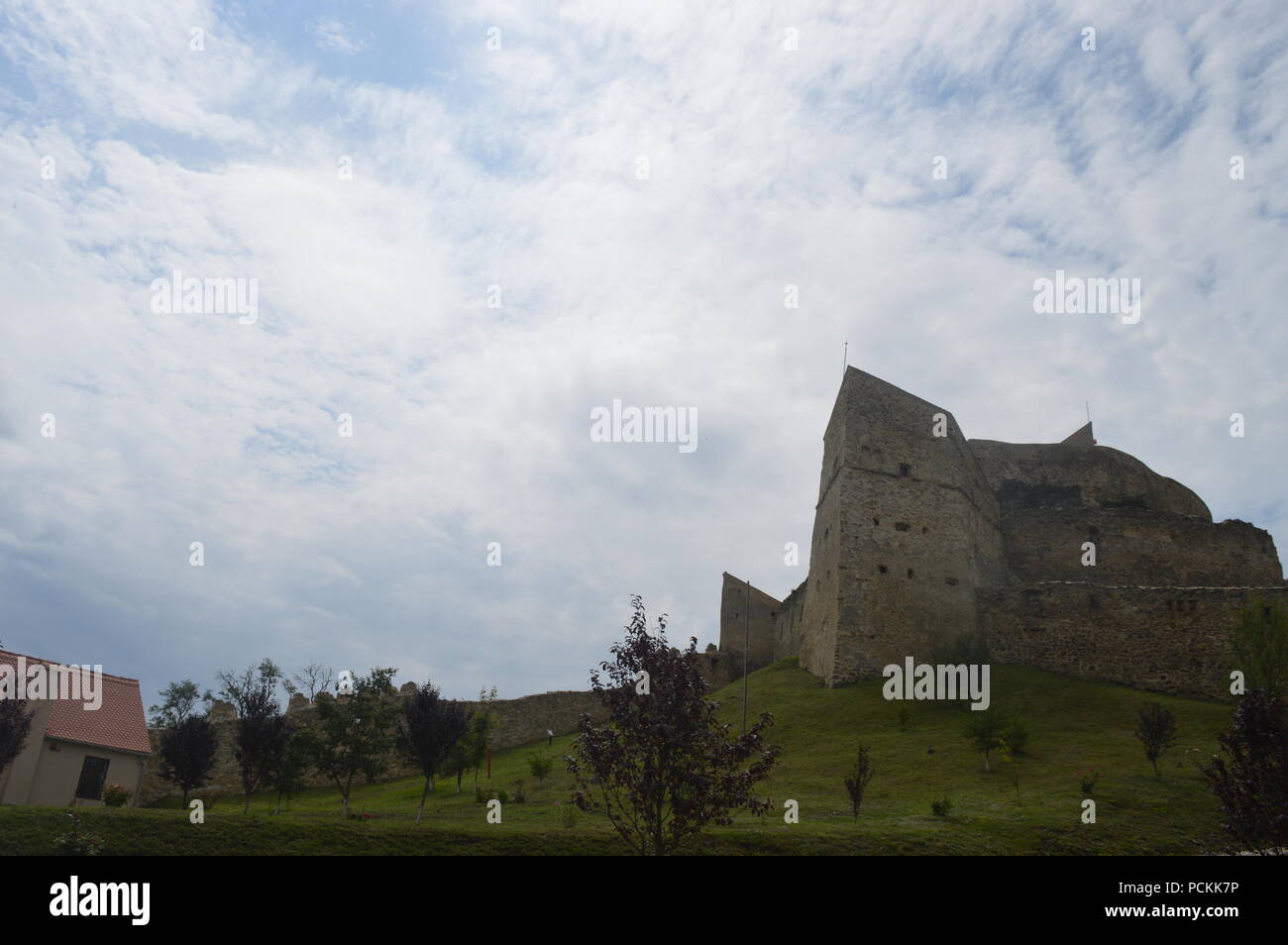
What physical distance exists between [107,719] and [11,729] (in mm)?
9188

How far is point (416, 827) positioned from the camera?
709 inches

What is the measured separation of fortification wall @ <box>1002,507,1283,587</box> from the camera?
46.8 meters

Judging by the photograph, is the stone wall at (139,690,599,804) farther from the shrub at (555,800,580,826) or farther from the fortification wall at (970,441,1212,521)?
the fortification wall at (970,441,1212,521)

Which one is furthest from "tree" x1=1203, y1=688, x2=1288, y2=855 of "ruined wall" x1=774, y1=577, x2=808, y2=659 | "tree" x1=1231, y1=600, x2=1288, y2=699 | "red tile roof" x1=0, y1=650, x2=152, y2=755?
"red tile roof" x1=0, y1=650, x2=152, y2=755

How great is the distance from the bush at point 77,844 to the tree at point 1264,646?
94.8 ft

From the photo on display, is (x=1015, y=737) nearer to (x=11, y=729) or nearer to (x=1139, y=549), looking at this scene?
(x=1139, y=549)

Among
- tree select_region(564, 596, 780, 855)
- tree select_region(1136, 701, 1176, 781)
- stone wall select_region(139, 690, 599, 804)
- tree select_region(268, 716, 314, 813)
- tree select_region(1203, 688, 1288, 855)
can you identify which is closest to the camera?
tree select_region(564, 596, 780, 855)

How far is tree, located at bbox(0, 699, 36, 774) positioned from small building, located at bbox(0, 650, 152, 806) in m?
1.97

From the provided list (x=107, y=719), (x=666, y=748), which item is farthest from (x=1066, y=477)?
(x=107, y=719)

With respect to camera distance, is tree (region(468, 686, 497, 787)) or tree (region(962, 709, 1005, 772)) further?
tree (region(468, 686, 497, 787))

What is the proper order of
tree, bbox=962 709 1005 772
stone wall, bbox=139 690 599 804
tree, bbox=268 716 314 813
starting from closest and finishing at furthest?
1. tree, bbox=962 709 1005 772
2. tree, bbox=268 716 314 813
3. stone wall, bbox=139 690 599 804

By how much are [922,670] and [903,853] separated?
22.3 metres

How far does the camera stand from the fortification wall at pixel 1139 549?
4675 cm
